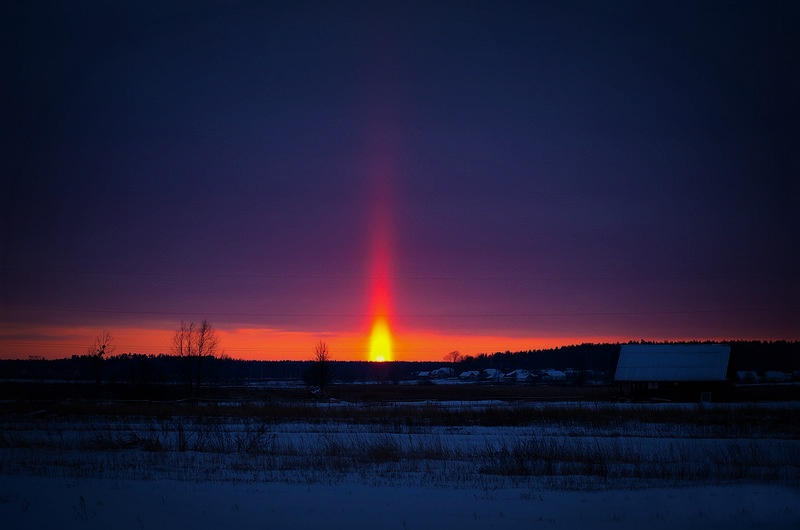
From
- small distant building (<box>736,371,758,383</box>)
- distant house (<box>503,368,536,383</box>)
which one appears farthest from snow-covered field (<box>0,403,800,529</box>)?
distant house (<box>503,368,536,383</box>)

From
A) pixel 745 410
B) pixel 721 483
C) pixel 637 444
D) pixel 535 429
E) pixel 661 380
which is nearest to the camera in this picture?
pixel 721 483

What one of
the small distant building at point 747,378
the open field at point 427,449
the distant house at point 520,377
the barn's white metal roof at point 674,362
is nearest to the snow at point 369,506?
the open field at point 427,449

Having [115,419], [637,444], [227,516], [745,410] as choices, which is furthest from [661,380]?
[227,516]

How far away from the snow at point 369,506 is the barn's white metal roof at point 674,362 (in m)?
54.0

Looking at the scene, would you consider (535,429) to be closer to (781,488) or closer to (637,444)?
(637,444)

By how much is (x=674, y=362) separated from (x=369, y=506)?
61577 millimetres

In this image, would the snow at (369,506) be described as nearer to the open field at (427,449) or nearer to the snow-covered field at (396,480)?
the snow-covered field at (396,480)

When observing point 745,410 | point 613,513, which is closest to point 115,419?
point 613,513

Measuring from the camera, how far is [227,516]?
1144 centimetres

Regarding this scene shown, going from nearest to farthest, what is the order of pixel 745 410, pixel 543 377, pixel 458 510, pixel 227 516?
pixel 227 516 → pixel 458 510 → pixel 745 410 → pixel 543 377

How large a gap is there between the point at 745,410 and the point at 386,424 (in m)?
26.2

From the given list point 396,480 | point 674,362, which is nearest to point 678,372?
point 674,362

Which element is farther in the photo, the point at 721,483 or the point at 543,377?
the point at 543,377

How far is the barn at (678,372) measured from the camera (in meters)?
63.3
